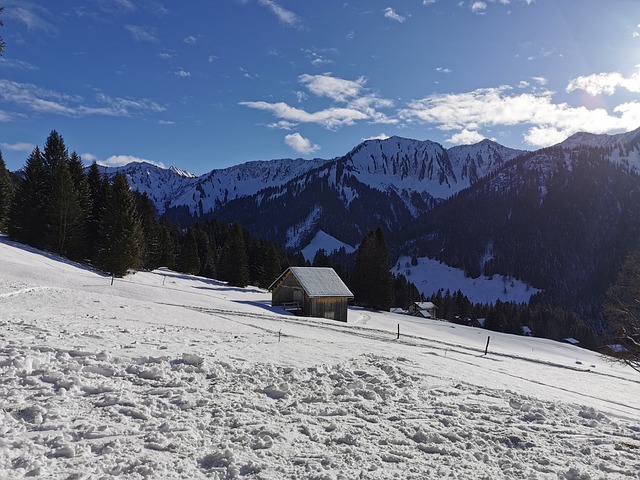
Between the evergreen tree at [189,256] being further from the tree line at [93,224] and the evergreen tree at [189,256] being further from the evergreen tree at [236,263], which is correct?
the evergreen tree at [236,263]

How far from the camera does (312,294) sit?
4478 cm

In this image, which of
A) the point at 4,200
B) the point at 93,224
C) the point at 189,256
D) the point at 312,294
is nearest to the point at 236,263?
the point at 189,256

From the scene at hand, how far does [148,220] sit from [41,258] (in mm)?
23948

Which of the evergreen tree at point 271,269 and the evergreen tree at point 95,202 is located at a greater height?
the evergreen tree at point 95,202

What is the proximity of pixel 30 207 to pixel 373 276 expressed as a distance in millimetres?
45889

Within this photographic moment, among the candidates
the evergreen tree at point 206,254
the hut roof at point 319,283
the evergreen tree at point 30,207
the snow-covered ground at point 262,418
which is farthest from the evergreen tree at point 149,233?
the snow-covered ground at point 262,418

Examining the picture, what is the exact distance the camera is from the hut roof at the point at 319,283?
45625 mm

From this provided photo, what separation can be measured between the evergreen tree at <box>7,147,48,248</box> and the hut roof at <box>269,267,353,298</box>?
2898 cm

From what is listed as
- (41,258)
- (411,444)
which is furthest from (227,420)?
(41,258)

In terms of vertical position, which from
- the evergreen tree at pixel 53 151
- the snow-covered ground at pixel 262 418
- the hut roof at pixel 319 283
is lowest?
the snow-covered ground at pixel 262 418

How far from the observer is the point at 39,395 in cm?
856

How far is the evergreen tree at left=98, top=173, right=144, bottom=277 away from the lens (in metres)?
45.3

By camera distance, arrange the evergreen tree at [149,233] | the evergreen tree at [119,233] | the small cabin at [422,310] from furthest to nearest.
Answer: the small cabin at [422,310] < the evergreen tree at [149,233] < the evergreen tree at [119,233]

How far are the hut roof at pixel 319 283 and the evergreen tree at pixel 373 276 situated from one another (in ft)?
53.2
